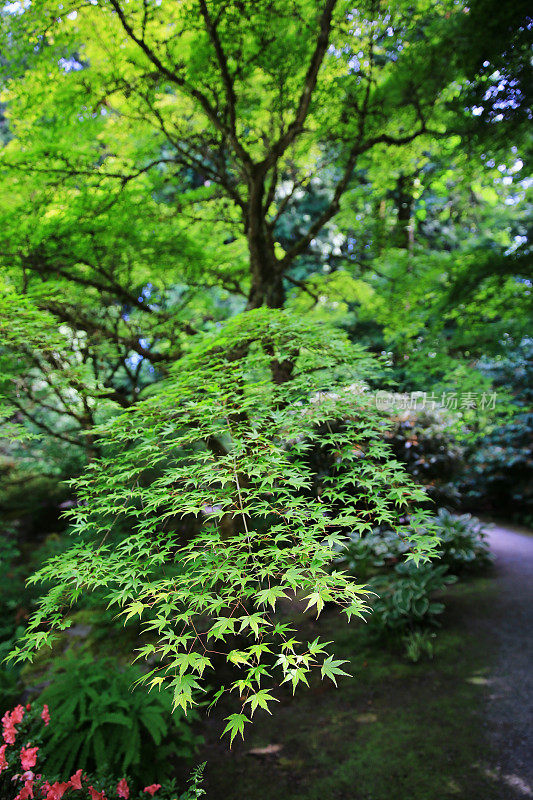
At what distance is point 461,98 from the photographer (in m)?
3.86

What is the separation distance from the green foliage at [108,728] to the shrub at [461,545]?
369cm

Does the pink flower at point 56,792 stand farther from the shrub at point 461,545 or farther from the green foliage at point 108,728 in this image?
the shrub at point 461,545

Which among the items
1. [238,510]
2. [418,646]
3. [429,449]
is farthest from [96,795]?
[429,449]

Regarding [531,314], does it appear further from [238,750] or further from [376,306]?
[238,750]

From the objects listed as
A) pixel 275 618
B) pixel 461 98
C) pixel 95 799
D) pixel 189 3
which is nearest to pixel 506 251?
pixel 461 98

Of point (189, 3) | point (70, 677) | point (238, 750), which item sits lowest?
point (238, 750)

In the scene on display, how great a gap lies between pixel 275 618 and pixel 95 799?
2.32 meters

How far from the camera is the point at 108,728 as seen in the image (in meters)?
2.80

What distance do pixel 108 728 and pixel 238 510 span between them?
240cm

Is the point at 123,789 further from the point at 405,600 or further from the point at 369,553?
the point at 369,553

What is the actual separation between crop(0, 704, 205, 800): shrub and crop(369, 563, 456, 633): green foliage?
2349mm

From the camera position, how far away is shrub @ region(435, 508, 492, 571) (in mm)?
5344

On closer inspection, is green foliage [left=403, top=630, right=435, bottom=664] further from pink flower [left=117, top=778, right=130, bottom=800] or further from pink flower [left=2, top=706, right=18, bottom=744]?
pink flower [left=2, top=706, right=18, bottom=744]

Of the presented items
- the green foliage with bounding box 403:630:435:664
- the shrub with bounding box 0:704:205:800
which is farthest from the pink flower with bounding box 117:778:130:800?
the green foliage with bounding box 403:630:435:664
